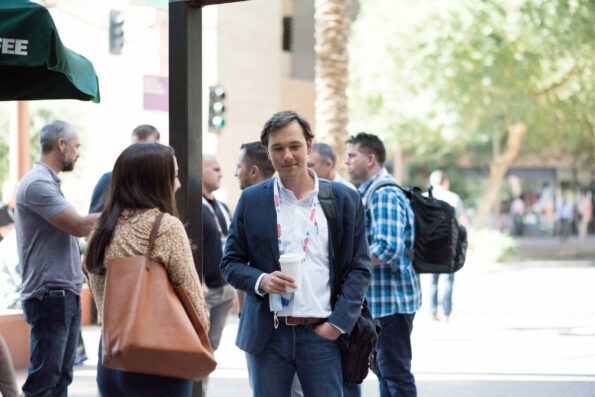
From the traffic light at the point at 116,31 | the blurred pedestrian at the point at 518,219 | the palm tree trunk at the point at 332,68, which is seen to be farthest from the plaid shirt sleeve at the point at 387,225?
the blurred pedestrian at the point at 518,219

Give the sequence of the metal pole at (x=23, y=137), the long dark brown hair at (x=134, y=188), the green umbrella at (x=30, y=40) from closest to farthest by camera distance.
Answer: the long dark brown hair at (x=134, y=188) < the green umbrella at (x=30, y=40) < the metal pole at (x=23, y=137)

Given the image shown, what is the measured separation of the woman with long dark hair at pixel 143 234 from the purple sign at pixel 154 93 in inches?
538

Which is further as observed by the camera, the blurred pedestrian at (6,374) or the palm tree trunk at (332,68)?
the palm tree trunk at (332,68)

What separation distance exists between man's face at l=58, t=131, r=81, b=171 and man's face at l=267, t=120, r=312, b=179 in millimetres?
2046

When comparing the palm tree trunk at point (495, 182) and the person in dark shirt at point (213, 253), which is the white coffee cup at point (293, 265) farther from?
the palm tree trunk at point (495, 182)

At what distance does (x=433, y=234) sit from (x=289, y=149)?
241cm

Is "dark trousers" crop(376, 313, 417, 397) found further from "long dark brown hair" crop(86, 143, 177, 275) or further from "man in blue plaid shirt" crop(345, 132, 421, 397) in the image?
"long dark brown hair" crop(86, 143, 177, 275)

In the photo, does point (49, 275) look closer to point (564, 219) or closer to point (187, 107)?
point (187, 107)

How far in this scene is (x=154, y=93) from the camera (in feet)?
57.8

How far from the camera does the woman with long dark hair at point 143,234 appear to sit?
3.50m

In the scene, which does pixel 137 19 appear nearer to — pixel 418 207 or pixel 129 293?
pixel 418 207

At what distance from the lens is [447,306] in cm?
1173

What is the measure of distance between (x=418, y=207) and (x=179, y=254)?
2900mm

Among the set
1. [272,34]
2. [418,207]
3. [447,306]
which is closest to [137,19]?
[272,34]
